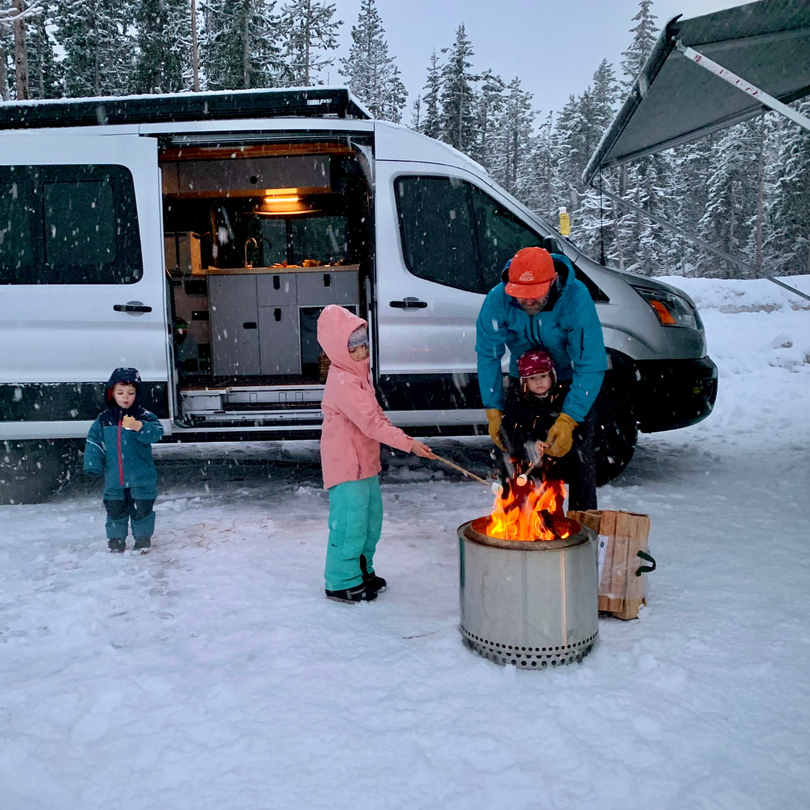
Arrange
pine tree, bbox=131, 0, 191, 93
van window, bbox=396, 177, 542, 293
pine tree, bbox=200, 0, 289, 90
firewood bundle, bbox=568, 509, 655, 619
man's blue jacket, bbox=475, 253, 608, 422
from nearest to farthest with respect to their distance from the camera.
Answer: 1. firewood bundle, bbox=568, 509, 655, 619
2. man's blue jacket, bbox=475, 253, 608, 422
3. van window, bbox=396, 177, 542, 293
4. pine tree, bbox=131, 0, 191, 93
5. pine tree, bbox=200, 0, 289, 90

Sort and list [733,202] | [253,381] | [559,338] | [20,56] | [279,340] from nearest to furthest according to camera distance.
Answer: [559,338] < [253,381] < [279,340] < [20,56] < [733,202]

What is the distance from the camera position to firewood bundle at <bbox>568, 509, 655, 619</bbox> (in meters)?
3.16

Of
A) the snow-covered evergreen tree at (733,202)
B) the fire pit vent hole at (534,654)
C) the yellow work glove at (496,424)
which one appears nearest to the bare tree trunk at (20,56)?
the yellow work glove at (496,424)

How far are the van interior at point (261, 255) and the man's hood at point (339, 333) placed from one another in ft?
11.7

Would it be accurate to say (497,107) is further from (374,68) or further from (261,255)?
(261,255)

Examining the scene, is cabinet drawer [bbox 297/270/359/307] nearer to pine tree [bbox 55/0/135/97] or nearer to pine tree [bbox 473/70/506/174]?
pine tree [bbox 55/0/135/97]

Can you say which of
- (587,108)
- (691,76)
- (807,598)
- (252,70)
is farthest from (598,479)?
(587,108)

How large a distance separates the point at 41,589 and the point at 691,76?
575 cm

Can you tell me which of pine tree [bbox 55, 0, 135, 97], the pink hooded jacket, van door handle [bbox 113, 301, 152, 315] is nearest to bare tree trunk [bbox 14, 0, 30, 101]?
pine tree [bbox 55, 0, 135, 97]

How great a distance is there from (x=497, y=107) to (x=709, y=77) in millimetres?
44574

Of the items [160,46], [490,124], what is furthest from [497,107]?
[160,46]

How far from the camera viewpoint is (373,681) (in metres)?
2.71

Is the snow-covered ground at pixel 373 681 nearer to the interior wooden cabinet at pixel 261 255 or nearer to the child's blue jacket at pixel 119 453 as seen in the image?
the child's blue jacket at pixel 119 453

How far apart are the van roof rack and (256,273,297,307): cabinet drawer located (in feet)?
8.31
